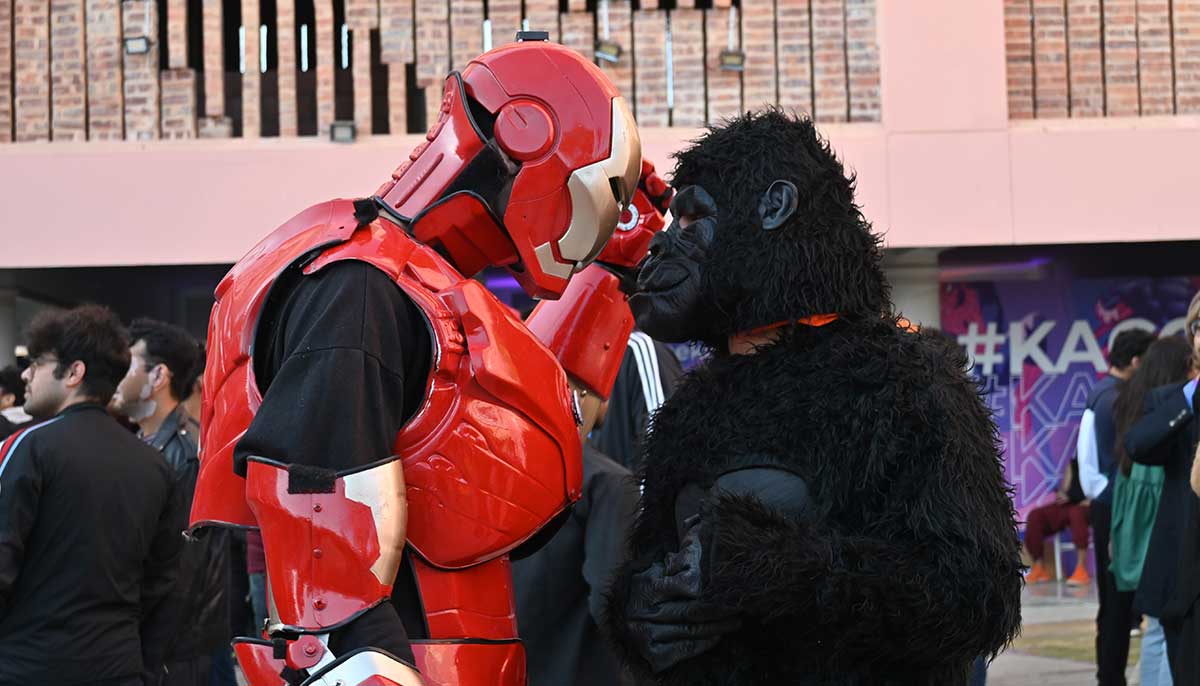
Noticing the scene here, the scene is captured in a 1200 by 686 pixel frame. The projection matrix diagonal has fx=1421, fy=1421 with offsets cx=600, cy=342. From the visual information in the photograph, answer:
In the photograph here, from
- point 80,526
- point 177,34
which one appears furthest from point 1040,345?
point 80,526

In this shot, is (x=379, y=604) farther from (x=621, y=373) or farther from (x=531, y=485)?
(x=621, y=373)

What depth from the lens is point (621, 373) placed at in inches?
172

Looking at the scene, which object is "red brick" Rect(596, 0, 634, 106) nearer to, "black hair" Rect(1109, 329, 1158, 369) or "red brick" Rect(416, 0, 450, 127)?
"red brick" Rect(416, 0, 450, 127)

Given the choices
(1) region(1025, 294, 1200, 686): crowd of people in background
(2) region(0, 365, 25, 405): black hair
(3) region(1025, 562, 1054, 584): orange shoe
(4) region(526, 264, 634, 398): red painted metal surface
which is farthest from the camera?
(3) region(1025, 562, 1054, 584): orange shoe

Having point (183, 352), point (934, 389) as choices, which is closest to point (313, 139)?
point (183, 352)

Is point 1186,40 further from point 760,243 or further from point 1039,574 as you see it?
point 760,243

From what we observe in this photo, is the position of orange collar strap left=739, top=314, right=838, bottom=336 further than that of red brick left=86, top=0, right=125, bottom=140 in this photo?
No

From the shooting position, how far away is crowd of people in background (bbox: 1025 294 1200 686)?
4.43m

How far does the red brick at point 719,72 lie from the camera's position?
10.2 metres

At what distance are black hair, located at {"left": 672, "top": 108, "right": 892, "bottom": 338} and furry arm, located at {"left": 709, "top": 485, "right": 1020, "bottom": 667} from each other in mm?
364

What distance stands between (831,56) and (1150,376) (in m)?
4.85

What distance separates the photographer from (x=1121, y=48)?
34.5ft

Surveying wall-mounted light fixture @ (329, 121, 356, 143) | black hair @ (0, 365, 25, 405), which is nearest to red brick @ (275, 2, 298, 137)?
wall-mounted light fixture @ (329, 121, 356, 143)

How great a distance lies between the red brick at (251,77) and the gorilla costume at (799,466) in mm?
8327
